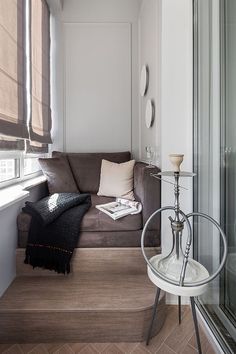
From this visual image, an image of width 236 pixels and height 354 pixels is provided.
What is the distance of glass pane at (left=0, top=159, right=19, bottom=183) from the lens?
6.23ft

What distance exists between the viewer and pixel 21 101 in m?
1.92

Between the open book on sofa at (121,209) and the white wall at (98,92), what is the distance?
1.27 meters

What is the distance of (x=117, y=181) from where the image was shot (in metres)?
2.38

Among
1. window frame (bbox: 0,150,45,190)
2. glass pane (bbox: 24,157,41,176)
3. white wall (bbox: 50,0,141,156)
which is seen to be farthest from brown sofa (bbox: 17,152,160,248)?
white wall (bbox: 50,0,141,156)

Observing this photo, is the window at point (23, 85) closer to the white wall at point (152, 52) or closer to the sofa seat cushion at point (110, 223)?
the sofa seat cushion at point (110, 223)

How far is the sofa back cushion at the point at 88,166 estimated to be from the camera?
270cm

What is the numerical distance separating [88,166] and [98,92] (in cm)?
104

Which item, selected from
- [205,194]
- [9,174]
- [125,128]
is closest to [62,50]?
[125,128]

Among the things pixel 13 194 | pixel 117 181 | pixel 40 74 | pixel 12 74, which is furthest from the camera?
pixel 40 74

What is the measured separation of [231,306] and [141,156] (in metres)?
1.97

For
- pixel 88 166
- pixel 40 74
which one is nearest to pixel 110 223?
pixel 88 166

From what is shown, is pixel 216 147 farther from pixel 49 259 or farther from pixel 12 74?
pixel 12 74

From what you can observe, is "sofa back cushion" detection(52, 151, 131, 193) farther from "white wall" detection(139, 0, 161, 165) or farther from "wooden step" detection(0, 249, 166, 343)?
"wooden step" detection(0, 249, 166, 343)

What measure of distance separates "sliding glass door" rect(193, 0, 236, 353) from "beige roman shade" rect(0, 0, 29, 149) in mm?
1302
